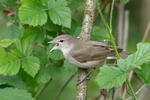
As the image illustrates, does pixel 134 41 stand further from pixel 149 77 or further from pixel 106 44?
pixel 149 77

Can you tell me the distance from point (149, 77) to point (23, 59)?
1.40 metres

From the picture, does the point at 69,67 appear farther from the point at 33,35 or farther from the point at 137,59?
the point at 137,59

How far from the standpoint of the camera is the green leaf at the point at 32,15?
2.71 meters

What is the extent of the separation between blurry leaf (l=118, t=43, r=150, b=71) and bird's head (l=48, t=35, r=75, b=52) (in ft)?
3.90

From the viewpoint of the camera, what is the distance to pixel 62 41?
331cm

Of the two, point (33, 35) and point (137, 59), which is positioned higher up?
point (33, 35)

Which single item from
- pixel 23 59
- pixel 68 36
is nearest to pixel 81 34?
pixel 68 36

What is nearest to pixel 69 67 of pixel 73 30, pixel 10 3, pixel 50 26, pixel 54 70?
pixel 54 70

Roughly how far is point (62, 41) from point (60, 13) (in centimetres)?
60

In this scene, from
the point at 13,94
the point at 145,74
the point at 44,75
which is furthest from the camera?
the point at 44,75

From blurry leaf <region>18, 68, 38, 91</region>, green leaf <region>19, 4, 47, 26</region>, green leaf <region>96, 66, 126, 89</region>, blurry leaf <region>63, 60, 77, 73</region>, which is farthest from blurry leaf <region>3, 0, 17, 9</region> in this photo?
green leaf <region>96, 66, 126, 89</region>

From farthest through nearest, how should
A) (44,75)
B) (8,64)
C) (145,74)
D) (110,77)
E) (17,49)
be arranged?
(44,75) → (17,49) → (8,64) → (145,74) → (110,77)

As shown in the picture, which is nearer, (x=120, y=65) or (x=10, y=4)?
(x=120, y=65)

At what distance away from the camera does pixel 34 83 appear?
10.4 ft
